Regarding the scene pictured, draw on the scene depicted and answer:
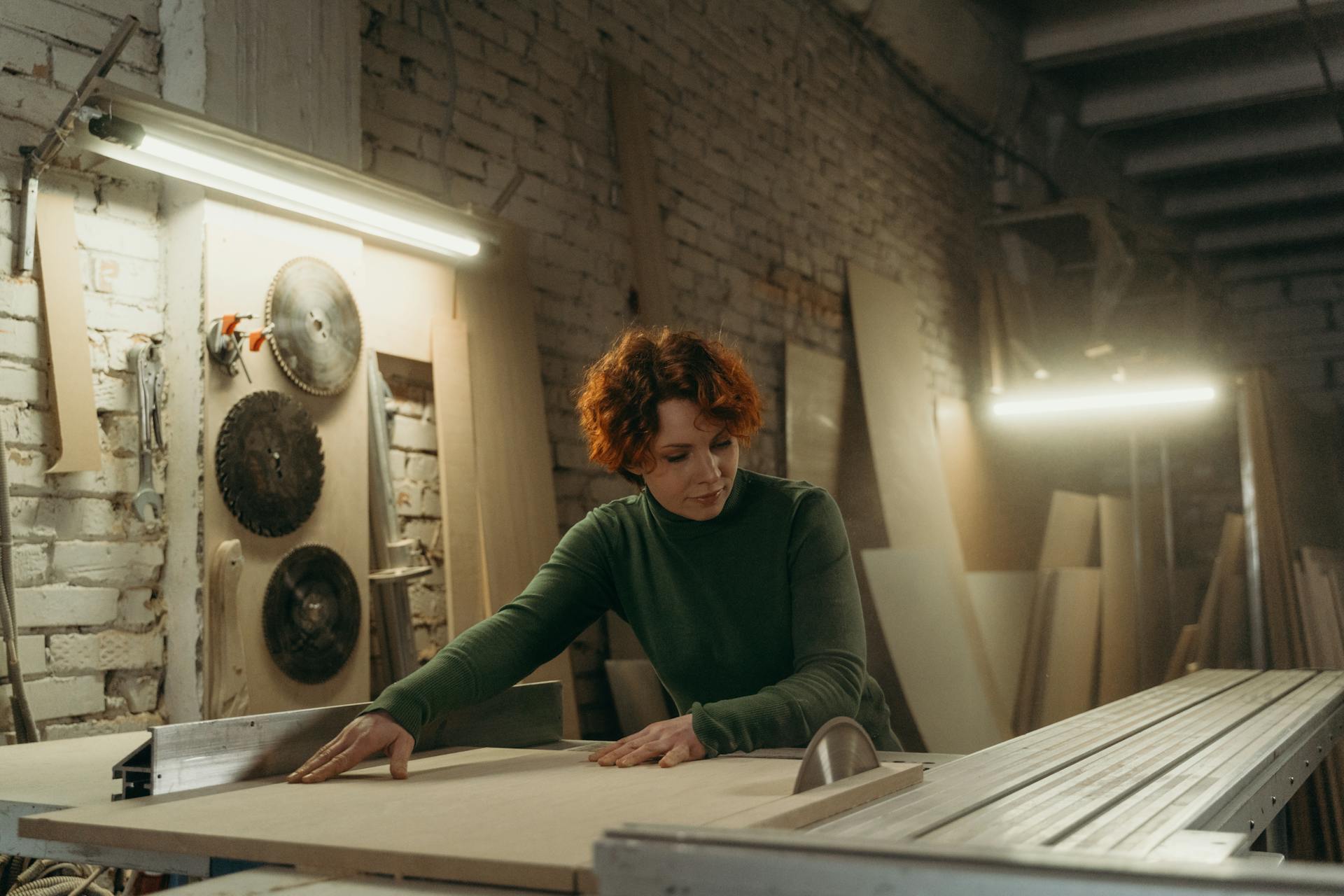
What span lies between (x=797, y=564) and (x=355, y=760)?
2.56 ft

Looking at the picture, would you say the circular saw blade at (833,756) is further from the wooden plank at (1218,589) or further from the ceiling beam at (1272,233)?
the ceiling beam at (1272,233)

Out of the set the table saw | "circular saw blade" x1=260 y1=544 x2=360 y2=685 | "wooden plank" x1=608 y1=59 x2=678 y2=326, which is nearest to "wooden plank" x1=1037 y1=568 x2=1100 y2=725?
"wooden plank" x1=608 y1=59 x2=678 y2=326

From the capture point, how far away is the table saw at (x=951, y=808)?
85 centimetres

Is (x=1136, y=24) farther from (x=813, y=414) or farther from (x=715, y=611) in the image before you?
(x=715, y=611)

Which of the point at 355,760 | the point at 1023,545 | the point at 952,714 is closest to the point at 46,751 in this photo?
the point at 355,760

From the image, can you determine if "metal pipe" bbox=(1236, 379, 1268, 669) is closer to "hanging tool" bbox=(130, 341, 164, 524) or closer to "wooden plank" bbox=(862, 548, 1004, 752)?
"wooden plank" bbox=(862, 548, 1004, 752)

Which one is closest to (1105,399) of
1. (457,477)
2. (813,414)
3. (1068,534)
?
(1068,534)

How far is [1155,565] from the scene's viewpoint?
6879 millimetres

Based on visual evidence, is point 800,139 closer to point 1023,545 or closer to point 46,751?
point 1023,545

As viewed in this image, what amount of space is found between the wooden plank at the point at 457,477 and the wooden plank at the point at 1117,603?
346 centimetres

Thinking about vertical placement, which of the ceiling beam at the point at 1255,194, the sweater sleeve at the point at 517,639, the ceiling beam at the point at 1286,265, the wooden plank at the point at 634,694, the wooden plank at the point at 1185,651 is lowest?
the wooden plank at the point at 1185,651

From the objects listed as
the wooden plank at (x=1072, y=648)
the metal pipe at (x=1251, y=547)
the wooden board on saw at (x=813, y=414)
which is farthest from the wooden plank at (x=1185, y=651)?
the wooden board on saw at (x=813, y=414)

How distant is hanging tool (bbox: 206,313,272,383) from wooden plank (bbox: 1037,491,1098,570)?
4210mm

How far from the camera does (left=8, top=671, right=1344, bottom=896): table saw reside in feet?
2.78
